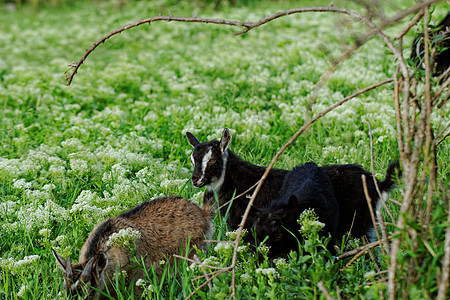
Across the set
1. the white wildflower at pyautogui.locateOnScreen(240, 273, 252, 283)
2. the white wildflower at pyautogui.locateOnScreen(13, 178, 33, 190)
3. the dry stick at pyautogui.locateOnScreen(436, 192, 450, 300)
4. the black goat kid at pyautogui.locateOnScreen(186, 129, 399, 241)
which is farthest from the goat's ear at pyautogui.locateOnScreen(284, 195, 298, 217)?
the white wildflower at pyautogui.locateOnScreen(13, 178, 33, 190)

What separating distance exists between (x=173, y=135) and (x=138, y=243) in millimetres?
2808

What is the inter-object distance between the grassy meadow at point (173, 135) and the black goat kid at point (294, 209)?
0.54 ft

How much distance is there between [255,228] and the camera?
3898 mm

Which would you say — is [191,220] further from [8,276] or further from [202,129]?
[202,129]

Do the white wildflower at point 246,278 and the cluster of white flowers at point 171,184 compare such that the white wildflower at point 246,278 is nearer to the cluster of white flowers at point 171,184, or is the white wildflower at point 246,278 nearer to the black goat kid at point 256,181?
the black goat kid at point 256,181

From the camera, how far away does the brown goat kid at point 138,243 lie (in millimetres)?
3557

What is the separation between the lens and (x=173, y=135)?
670 centimetres

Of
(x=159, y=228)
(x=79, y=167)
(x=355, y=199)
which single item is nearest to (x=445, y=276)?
(x=355, y=199)

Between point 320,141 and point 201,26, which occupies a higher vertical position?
point 201,26

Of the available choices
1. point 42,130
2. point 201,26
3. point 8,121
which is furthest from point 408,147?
point 201,26

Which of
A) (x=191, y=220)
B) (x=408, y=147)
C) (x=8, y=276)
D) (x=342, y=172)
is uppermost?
(x=408, y=147)

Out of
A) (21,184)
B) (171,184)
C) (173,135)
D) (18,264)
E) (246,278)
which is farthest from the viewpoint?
(173,135)

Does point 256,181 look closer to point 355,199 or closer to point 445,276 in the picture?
point 355,199

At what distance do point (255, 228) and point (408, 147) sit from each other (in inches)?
56.9
